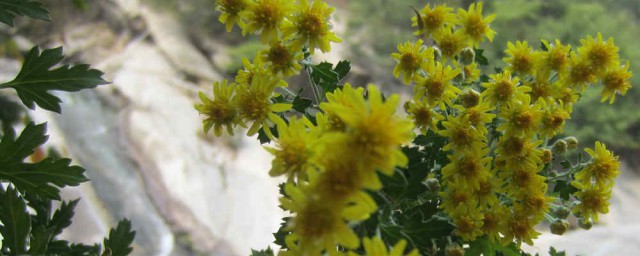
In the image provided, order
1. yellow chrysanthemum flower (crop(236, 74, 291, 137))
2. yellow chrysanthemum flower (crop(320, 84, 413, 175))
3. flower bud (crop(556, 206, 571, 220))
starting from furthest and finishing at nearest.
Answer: flower bud (crop(556, 206, 571, 220)), yellow chrysanthemum flower (crop(236, 74, 291, 137)), yellow chrysanthemum flower (crop(320, 84, 413, 175))

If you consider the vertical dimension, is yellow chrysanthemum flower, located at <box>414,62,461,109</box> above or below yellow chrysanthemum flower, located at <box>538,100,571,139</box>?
above

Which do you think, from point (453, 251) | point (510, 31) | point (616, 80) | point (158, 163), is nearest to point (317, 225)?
point (453, 251)

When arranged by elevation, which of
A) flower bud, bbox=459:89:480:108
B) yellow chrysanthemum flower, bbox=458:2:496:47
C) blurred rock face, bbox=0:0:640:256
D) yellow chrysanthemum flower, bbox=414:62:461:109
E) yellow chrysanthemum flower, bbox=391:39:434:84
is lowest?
flower bud, bbox=459:89:480:108

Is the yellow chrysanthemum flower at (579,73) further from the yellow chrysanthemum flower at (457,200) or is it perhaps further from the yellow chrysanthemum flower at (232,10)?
the yellow chrysanthemum flower at (232,10)

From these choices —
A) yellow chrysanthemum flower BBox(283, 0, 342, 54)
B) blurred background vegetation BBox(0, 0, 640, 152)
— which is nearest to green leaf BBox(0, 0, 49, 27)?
yellow chrysanthemum flower BBox(283, 0, 342, 54)

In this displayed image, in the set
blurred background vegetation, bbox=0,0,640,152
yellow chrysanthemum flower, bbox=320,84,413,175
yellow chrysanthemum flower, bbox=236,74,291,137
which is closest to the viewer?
yellow chrysanthemum flower, bbox=320,84,413,175

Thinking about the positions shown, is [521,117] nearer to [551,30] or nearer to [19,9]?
[19,9]

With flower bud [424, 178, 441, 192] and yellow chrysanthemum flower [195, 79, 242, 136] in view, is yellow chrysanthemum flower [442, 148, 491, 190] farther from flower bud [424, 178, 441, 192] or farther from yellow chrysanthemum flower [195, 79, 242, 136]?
yellow chrysanthemum flower [195, 79, 242, 136]

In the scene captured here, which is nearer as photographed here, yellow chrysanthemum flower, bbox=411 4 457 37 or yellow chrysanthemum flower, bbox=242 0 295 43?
yellow chrysanthemum flower, bbox=242 0 295 43
